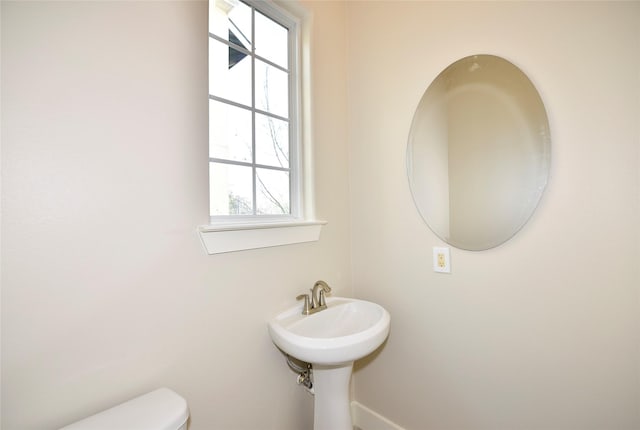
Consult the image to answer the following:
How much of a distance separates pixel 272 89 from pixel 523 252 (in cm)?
135

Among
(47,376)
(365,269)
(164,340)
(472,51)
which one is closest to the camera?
(47,376)

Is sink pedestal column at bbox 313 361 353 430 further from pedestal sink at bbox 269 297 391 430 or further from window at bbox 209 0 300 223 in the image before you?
window at bbox 209 0 300 223

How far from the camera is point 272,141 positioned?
138 centimetres

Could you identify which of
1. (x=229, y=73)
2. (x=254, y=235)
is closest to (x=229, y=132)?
(x=229, y=73)

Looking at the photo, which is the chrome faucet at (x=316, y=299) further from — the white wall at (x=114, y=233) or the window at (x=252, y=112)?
the window at (x=252, y=112)

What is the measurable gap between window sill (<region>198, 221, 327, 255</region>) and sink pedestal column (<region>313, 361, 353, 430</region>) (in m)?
0.58

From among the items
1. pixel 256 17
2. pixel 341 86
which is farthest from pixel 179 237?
pixel 341 86

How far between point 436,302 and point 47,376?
4.66ft

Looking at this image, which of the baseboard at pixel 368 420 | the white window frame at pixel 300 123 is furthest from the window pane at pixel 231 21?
the baseboard at pixel 368 420

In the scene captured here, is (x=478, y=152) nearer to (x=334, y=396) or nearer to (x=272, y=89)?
(x=272, y=89)

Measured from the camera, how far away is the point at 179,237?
958 millimetres

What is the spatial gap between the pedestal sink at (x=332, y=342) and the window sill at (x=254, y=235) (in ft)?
1.13

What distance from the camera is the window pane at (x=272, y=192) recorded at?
1.32 meters

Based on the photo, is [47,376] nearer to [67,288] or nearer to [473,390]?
Result: [67,288]
